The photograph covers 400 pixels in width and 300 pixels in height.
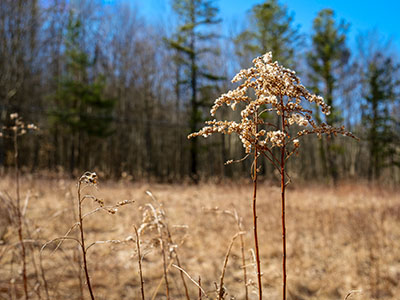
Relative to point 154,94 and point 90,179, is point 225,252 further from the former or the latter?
point 154,94

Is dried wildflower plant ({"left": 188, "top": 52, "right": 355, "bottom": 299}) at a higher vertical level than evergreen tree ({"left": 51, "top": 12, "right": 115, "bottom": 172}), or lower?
lower

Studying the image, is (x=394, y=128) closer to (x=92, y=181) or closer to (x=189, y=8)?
(x=189, y=8)

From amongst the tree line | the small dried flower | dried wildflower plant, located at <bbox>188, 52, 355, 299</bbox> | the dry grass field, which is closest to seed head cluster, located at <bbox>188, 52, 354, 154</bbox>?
dried wildflower plant, located at <bbox>188, 52, 355, 299</bbox>

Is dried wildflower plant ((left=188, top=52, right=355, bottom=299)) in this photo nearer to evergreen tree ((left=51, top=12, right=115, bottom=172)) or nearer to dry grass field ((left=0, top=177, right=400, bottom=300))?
dry grass field ((left=0, top=177, right=400, bottom=300))

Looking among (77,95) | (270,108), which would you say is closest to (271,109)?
(270,108)

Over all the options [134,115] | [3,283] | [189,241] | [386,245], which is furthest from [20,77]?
[386,245]

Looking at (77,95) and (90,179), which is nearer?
(90,179)

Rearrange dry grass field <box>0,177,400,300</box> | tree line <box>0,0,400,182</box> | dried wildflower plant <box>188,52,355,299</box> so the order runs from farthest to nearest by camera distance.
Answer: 1. tree line <box>0,0,400,182</box>
2. dry grass field <box>0,177,400,300</box>
3. dried wildflower plant <box>188,52,355,299</box>

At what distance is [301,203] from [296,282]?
3730mm

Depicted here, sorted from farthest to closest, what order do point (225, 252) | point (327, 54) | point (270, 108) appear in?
point (327, 54) < point (225, 252) < point (270, 108)

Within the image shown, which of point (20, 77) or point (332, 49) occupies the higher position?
point (332, 49)

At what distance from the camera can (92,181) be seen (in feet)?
2.96

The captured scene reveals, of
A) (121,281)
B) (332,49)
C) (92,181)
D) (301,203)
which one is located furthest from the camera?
(332,49)

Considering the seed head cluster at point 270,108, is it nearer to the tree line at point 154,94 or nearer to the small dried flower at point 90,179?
the small dried flower at point 90,179
